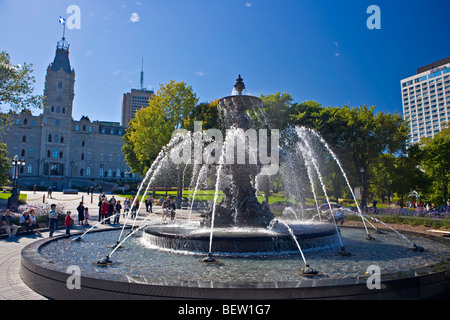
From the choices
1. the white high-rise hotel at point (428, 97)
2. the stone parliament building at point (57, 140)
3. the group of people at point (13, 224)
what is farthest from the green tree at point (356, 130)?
the white high-rise hotel at point (428, 97)

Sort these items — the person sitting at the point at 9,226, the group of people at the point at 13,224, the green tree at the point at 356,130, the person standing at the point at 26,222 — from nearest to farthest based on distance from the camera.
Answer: the person sitting at the point at 9,226, the group of people at the point at 13,224, the person standing at the point at 26,222, the green tree at the point at 356,130

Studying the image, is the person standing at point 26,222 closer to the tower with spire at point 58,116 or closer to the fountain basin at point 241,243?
the fountain basin at point 241,243

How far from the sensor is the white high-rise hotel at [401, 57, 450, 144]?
142 m

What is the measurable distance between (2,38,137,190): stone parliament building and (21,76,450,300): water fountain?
7167 cm

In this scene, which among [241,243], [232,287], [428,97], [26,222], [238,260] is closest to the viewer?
[232,287]

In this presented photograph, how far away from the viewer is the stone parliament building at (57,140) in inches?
3125

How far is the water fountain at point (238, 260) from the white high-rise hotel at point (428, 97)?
15380 cm

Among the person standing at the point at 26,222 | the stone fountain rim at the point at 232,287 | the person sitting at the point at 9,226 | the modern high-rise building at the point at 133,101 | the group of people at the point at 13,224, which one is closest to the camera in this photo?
the stone fountain rim at the point at 232,287

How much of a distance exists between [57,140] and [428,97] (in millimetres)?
172765

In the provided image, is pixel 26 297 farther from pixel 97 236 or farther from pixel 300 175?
pixel 300 175

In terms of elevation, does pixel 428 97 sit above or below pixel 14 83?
above

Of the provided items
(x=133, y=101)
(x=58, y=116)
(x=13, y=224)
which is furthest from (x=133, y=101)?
(x=13, y=224)

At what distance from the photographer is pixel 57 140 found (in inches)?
3265

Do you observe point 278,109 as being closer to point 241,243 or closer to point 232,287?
point 241,243
